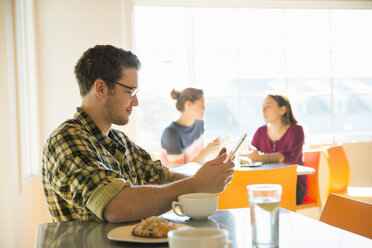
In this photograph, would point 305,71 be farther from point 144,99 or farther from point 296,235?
point 296,235

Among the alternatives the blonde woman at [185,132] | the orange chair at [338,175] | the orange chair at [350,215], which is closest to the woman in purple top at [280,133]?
the orange chair at [338,175]

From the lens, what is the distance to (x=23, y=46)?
3.78 m

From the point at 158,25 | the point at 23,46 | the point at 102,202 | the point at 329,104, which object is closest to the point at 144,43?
the point at 158,25

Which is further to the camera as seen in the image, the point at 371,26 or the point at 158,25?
the point at 371,26

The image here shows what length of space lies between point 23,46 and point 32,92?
438 millimetres

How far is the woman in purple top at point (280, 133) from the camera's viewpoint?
11.2 ft

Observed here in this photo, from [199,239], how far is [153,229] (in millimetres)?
334

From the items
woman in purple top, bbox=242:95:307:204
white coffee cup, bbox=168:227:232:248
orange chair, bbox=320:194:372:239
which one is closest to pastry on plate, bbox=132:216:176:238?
white coffee cup, bbox=168:227:232:248

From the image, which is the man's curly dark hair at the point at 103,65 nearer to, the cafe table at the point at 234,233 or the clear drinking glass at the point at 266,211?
the cafe table at the point at 234,233

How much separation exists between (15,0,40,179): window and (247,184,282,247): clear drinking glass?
126 inches

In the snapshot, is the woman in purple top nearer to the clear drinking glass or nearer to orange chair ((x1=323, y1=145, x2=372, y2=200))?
orange chair ((x1=323, y1=145, x2=372, y2=200))

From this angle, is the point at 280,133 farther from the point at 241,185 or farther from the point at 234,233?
the point at 234,233

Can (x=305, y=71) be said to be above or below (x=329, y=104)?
above

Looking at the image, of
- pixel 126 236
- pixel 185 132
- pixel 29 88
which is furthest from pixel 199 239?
pixel 29 88
